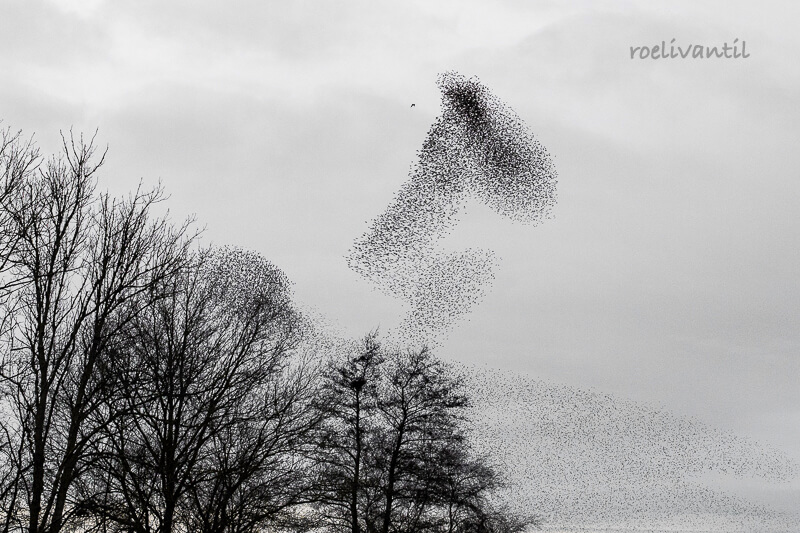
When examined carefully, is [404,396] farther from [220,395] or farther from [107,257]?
[107,257]

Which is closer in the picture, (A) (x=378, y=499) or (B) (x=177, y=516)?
(B) (x=177, y=516)

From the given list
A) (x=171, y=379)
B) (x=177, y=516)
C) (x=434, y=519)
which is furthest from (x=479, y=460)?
(x=171, y=379)

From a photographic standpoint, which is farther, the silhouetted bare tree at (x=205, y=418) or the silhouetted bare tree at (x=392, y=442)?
the silhouetted bare tree at (x=392, y=442)

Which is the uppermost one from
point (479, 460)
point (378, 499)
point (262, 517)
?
point (479, 460)

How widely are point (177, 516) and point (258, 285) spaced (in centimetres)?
767

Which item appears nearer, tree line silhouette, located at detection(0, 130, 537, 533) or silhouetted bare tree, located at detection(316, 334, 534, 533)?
tree line silhouette, located at detection(0, 130, 537, 533)

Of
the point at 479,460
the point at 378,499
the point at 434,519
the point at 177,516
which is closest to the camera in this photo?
the point at 177,516

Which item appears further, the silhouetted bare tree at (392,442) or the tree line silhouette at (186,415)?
the silhouetted bare tree at (392,442)

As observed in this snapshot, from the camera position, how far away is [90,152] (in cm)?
1617

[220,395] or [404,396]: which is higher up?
[404,396]

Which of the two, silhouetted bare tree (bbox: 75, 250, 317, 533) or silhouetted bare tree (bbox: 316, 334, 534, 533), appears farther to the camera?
silhouetted bare tree (bbox: 316, 334, 534, 533)

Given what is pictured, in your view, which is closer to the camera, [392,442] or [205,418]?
[205,418]

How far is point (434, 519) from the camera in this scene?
134 ft

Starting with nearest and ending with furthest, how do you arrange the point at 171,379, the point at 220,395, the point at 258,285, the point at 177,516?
the point at 171,379 → the point at 220,395 → the point at 177,516 → the point at 258,285
